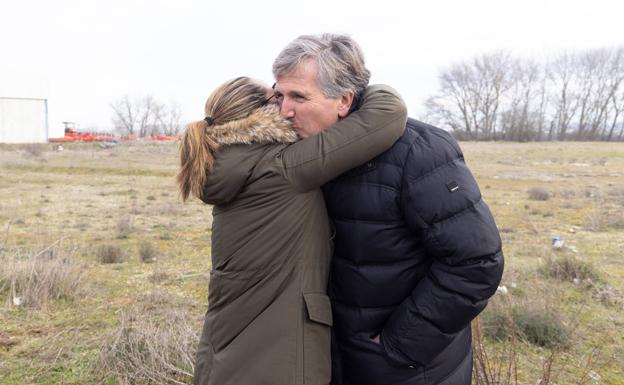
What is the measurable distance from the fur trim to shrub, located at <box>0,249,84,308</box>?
4.29 metres

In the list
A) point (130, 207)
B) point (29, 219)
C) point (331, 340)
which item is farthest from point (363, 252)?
point (130, 207)

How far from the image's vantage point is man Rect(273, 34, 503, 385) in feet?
5.27

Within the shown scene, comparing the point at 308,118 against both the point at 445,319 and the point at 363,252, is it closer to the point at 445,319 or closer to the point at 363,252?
the point at 363,252

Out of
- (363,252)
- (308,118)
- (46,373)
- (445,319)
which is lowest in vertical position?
(46,373)

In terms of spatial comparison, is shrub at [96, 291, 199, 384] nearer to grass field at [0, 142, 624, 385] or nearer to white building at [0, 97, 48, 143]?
grass field at [0, 142, 624, 385]

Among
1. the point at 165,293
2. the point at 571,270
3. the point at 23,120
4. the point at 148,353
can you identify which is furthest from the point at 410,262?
the point at 23,120

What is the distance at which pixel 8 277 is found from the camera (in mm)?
5258

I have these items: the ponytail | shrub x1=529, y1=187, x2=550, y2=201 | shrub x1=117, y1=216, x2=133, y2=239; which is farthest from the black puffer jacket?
shrub x1=529, y1=187, x2=550, y2=201

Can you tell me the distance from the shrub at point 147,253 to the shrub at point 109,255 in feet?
0.97

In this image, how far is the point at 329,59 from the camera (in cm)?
166

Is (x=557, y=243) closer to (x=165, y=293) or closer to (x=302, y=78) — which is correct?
(x=165, y=293)

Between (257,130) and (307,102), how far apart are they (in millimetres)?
204

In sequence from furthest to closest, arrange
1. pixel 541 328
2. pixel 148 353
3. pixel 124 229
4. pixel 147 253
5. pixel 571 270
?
pixel 124 229 → pixel 147 253 → pixel 571 270 → pixel 541 328 → pixel 148 353

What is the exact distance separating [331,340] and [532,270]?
5174mm
